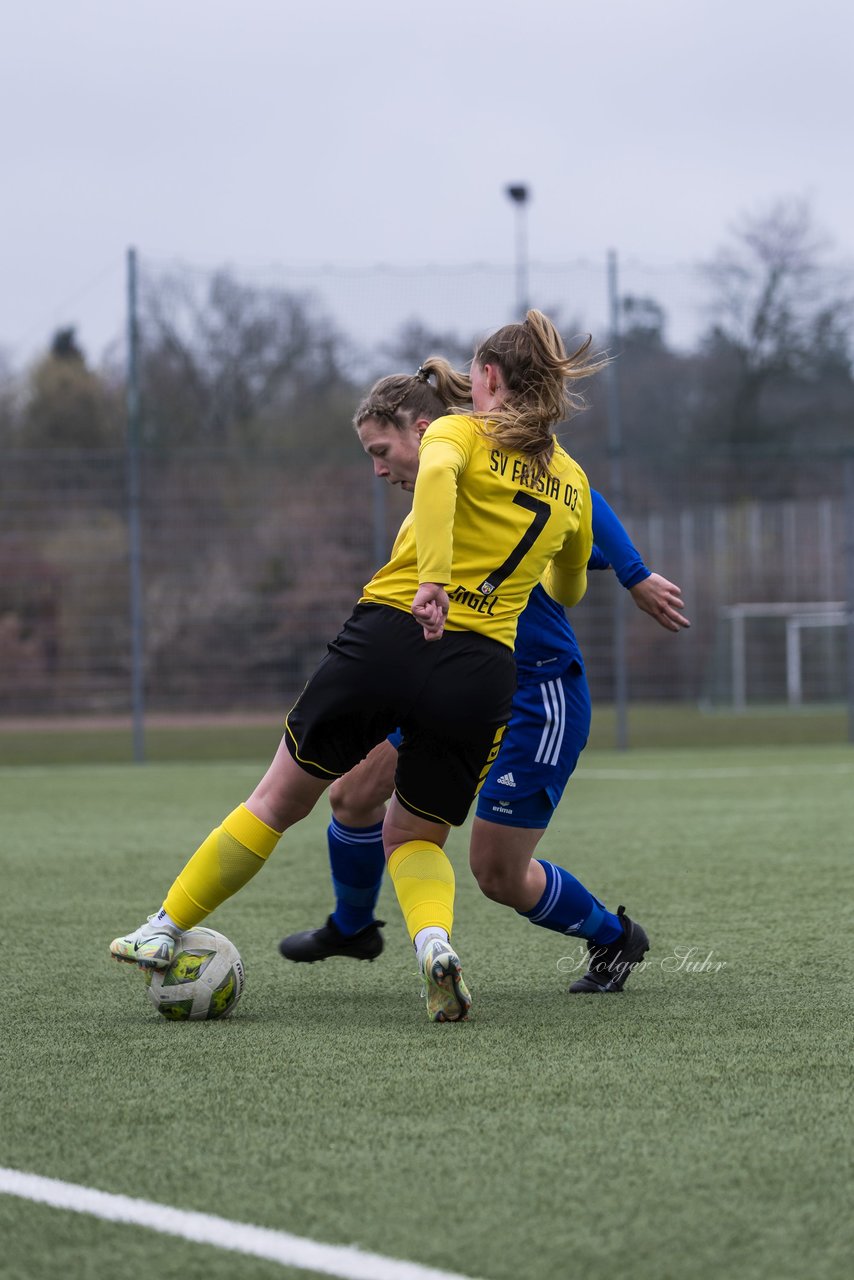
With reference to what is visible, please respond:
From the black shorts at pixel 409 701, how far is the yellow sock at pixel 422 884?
19cm

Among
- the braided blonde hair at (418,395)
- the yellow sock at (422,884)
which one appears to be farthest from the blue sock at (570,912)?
the braided blonde hair at (418,395)

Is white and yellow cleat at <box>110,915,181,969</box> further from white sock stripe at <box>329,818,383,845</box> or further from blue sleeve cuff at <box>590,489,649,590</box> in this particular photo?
blue sleeve cuff at <box>590,489,649,590</box>

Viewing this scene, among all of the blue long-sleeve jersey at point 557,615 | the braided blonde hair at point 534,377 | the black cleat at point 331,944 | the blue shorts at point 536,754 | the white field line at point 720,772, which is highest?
the braided blonde hair at point 534,377

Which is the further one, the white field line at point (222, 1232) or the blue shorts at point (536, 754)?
the blue shorts at point (536, 754)

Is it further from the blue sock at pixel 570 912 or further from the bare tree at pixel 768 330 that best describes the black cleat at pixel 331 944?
the bare tree at pixel 768 330

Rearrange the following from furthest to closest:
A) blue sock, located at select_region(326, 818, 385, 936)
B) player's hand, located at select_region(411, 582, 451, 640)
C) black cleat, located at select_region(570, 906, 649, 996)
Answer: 1. blue sock, located at select_region(326, 818, 385, 936)
2. black cleat, located at select_region(570, 906, 649, 996)
3. player's hand, located at select_region(411, 582, 451, 640)

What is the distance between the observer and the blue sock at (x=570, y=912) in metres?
3.96

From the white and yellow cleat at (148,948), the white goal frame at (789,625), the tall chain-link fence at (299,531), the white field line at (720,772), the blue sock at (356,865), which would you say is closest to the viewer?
the white and yellow cleat at (148,948)

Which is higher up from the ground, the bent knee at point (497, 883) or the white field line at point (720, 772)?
the bent knee at point (497, 883)

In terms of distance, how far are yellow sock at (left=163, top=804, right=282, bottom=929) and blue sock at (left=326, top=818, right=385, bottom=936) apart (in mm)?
578

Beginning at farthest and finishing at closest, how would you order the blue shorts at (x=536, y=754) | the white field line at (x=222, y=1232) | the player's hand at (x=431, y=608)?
the blue shorts at (x=536, y=754) < the player's hand at (x=431, y=608) < the white field line at (x=222, y=1232)

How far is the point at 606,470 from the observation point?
15023 mm

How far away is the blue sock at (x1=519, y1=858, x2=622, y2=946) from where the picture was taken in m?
3.96

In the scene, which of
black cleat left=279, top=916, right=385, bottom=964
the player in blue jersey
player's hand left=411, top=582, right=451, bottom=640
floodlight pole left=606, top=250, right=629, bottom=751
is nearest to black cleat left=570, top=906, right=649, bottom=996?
the player in blue jersey
